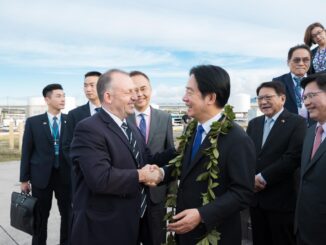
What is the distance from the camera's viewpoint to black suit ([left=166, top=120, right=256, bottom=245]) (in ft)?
7.82

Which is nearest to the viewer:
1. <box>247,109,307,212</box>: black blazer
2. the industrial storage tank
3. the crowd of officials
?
the crowd of officials

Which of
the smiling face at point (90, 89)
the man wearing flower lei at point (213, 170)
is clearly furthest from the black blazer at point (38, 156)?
the man wearing flower lei at point (213, 170)

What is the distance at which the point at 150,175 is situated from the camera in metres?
2.75

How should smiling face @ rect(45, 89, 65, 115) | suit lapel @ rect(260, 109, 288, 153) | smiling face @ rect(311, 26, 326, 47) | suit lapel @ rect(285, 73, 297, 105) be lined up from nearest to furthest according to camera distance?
suit lapel @ rect(260, 109, 288, 153) → suit lapel @ rect(285, 73, 297, 105) → smiling face @ rect(311, 26, 326, 47) → smiling face @ rect(45, 89, 65, 115)

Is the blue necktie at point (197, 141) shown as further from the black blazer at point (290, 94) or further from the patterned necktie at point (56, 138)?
the patterned necktie at point (56, 138)

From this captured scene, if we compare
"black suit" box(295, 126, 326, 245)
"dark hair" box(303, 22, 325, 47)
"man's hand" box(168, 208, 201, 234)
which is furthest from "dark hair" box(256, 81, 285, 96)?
"man's hand" box(168, 208, 201, 234)

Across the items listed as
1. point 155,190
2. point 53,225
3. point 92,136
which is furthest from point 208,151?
point 53,225

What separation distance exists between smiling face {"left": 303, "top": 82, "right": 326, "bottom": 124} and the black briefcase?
11.3 feet

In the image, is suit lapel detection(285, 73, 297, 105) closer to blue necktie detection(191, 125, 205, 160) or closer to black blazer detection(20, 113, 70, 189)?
blue necktie detection(191, 125, 205, 160)

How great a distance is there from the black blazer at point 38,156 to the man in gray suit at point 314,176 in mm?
3353

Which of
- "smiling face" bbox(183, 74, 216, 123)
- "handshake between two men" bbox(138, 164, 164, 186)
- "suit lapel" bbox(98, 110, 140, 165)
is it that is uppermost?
"smiling face" bbox(183, 74, 216, 123)

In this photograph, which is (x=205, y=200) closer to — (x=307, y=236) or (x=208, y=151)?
(x=208, y=151)

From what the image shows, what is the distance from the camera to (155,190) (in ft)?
12.9

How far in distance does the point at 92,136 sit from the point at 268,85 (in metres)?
2.21
